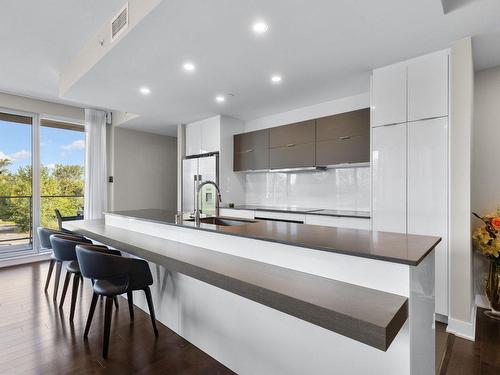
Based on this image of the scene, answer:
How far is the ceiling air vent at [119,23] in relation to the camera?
2283 mm

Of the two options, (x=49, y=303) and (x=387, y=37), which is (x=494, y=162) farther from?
(x=49, y=303)

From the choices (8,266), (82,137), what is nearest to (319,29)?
(82,137)

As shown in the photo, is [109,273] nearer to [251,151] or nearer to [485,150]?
[251,151]

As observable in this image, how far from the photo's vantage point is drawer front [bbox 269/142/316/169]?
394cm

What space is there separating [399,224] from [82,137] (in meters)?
5.89

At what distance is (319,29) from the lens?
220 centimetres

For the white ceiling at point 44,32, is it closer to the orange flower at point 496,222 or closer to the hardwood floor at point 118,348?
the hardwood floor at point 118,348

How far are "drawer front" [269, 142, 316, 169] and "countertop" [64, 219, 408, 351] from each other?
2522 millimetres

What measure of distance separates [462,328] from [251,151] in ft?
11.4

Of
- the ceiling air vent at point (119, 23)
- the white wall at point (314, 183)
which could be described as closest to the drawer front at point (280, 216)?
the white wall at point (314, 183)

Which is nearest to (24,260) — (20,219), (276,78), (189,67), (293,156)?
(20,219)

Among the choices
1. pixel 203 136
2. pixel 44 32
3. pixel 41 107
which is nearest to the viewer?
pixel 44 32

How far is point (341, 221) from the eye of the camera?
10.7 feet

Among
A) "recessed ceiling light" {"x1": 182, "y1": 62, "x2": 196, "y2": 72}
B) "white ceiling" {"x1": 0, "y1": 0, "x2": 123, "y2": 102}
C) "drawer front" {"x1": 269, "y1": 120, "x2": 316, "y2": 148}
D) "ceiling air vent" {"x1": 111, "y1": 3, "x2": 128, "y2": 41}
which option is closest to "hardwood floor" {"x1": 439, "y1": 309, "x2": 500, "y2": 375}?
"drawer front" {"x1": 269, "y1": 120, "x2": 316, "y2": 148}
